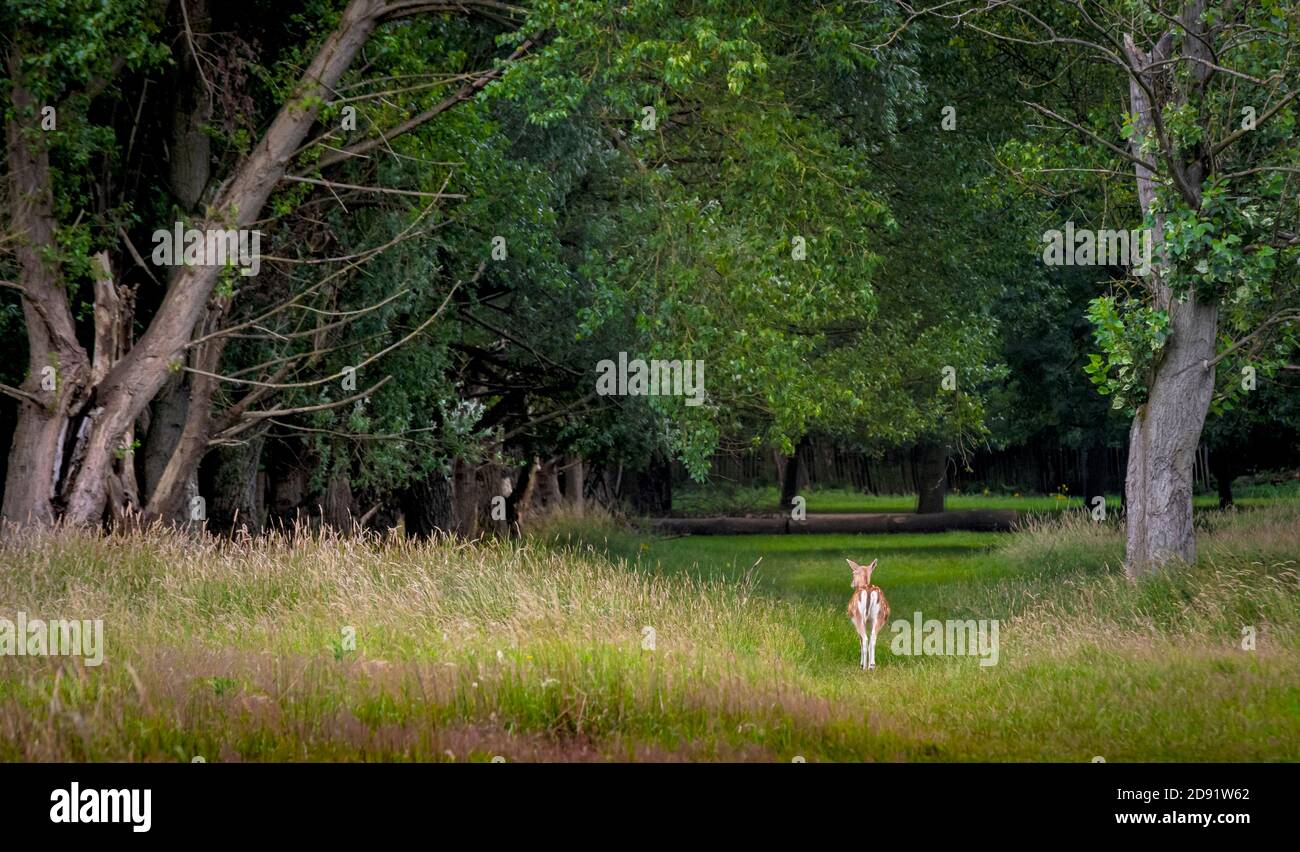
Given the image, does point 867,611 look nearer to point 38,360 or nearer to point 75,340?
point 75,340

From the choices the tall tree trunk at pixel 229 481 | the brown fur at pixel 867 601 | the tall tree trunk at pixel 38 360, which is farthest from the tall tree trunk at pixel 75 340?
the brown fur at pixel 867 601

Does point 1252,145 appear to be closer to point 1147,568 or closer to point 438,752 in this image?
point 1147,568

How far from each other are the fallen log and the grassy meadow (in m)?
17.4

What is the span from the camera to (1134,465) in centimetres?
1677

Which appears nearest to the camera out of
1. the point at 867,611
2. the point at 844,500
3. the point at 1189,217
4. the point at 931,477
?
the point at 867,611

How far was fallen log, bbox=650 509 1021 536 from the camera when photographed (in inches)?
1361

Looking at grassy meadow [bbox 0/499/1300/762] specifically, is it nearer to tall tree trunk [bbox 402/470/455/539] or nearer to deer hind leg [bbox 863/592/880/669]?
deer hind leg [bbox 863/592/880/669]

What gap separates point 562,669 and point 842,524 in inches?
1089

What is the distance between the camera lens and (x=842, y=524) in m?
36.2

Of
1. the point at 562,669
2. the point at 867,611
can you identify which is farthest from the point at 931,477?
the point at 562,669

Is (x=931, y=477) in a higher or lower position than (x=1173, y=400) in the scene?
lower

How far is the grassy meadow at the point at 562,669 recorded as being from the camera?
26.9 ft

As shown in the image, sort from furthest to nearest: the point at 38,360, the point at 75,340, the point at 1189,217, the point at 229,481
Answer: the point at 229,481, the point at 75,340, the point at 38,360, the point at 1189,217
